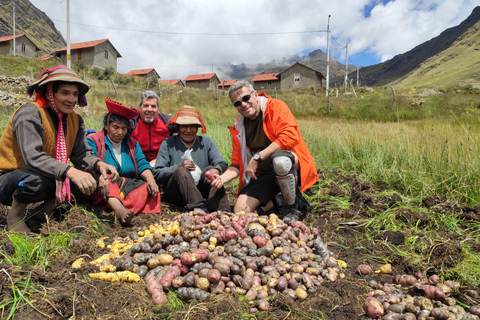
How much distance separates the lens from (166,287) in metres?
1.74

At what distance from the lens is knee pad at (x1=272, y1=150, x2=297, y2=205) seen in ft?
8.80

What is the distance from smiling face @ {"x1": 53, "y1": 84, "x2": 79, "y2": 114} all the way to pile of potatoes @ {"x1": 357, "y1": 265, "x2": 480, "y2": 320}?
265 cm

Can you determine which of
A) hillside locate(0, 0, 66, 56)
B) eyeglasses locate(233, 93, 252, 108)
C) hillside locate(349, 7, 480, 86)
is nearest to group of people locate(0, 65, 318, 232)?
eyeglasses locate(233, 93, 252, 108)

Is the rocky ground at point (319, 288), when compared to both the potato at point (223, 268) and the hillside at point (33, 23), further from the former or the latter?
the hillside at point (33, 23)

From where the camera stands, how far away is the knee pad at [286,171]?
2.68 meters

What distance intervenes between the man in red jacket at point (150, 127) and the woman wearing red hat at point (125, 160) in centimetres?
44

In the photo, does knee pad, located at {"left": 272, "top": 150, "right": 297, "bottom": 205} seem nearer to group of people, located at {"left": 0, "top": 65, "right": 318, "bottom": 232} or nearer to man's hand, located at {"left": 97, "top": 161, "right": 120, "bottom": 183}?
group of people, located at {"left": 0, "top": 65, "right": 318, "bottom": 232}

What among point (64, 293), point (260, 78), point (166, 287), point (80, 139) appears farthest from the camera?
point (260, 78)

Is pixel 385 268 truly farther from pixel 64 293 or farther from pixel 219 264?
pixel 64 293

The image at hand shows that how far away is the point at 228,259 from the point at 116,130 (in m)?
1.92

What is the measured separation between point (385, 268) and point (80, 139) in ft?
9.36

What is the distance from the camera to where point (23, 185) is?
2.26 m

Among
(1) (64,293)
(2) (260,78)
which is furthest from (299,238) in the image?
(2) (260,78)

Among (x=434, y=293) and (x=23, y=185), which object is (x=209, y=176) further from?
(x=434, y=293)
